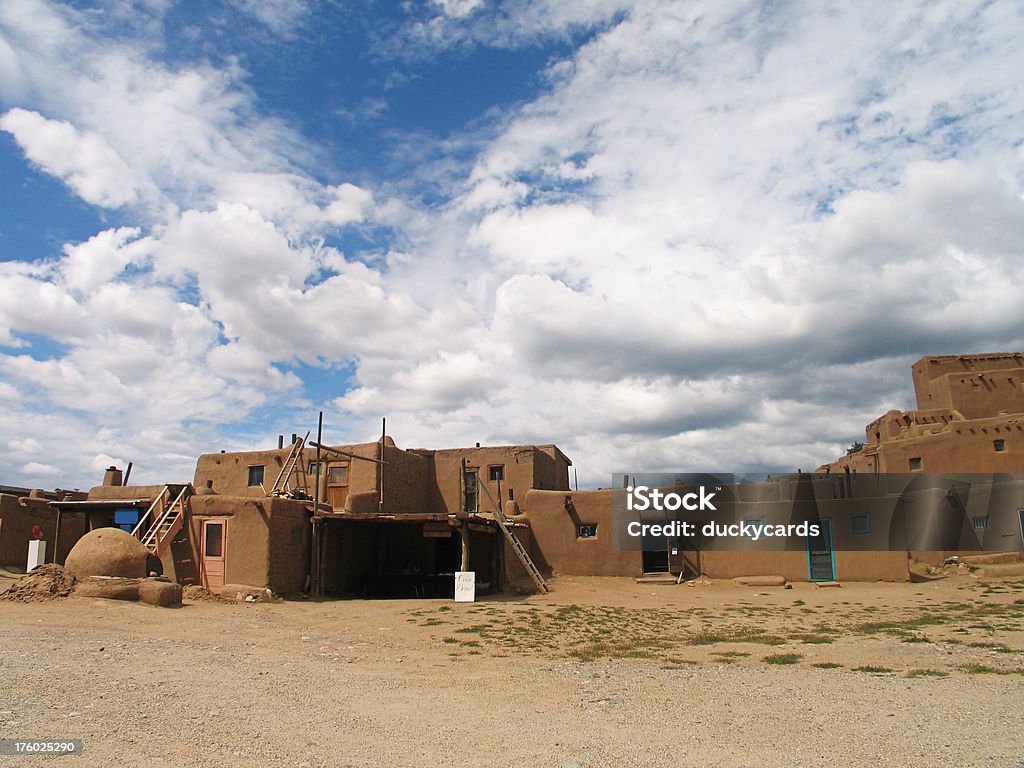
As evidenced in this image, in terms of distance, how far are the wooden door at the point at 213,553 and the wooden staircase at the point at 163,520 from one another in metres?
0.82

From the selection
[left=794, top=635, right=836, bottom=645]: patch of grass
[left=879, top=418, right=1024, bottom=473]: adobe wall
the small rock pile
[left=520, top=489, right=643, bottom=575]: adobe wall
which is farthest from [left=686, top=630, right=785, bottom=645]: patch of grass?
[left=879, top=418, right=1024, bottom=473]: adobe wall

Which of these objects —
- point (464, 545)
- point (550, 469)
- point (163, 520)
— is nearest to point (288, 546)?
point (163, 520)

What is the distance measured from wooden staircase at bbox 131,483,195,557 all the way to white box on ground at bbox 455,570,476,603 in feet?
26.5

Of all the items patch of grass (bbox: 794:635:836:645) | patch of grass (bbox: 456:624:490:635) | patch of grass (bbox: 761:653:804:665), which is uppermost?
patch of grass (bbox: 761:653:804:665)

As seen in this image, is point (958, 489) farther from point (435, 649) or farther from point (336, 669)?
point (336, 669)

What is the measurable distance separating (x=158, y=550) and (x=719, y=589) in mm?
18260

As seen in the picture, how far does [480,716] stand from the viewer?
337 inches

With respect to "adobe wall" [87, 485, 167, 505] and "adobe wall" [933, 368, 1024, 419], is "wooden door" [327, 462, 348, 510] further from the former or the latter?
"adobe wall" [933, 368, 1024, 419]

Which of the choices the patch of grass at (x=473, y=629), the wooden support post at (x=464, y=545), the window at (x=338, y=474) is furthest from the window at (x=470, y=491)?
the patch of grass at (x=473, y=629)

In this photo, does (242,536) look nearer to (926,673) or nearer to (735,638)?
(735,638)

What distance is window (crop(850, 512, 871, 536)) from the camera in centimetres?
2785

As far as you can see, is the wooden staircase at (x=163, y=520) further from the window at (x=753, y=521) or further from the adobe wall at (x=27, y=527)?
the window at (x=753, y=521)

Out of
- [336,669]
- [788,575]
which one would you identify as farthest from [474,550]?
[336,669]

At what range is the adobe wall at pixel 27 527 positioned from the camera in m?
24.9
